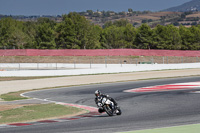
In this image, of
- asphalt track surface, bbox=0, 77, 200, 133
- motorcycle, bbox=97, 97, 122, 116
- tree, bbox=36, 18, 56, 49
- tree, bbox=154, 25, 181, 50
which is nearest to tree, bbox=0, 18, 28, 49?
tree, bbox=36, 18, 56, 49

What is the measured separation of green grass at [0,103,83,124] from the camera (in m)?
14.8

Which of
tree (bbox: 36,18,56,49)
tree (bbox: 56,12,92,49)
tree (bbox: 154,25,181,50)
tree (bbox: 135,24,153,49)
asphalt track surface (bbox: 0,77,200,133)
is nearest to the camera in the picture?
asphalt track surface (bbox: 0,77,200,133)

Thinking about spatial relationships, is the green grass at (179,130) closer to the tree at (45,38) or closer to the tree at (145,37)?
the tree at (45,38)

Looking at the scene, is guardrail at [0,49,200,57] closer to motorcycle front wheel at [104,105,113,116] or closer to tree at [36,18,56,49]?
tree at [36,18,56,49]

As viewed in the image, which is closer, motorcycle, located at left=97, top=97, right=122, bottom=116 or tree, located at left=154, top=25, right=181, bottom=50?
motorcycle, located at left=97, top=97, right=122, bottom=116

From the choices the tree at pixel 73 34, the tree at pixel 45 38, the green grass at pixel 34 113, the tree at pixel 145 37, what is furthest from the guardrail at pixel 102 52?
the green grass at pixel 34 113

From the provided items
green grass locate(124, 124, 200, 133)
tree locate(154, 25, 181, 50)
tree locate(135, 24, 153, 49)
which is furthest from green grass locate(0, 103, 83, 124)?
tree locate(135, 24, 153, 49)

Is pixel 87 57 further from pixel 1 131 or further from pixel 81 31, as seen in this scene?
pixel 1 131

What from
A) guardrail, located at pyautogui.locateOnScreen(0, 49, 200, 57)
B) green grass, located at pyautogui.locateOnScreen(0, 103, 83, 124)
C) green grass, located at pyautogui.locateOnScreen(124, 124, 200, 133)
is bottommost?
green grass, located at pyautogui.locateOnScreen(0, 103, 83, 124)

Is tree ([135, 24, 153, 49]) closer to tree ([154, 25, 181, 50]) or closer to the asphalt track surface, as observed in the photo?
tree ([154, 25, 181, 50])

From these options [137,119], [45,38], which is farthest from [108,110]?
[45,38]

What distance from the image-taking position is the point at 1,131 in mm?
11969

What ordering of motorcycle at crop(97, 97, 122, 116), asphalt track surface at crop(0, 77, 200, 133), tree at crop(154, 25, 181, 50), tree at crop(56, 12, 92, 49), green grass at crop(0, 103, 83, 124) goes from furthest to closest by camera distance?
tree at crop(154, 25, 181, 50)
tree at crop(56, 12, 92, 49)
green grass at crop(0, 103, 83, 124)
motorcycle at crop(97, 97, 122, 116)
asphalt track surface at crop(0, 77, 200, 133)

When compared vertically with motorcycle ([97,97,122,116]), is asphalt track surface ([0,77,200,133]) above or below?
below
